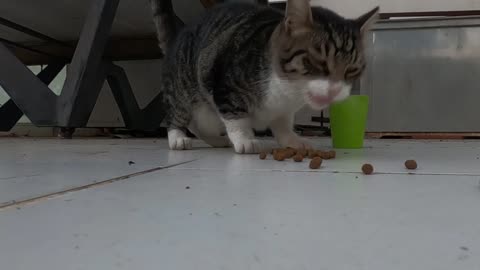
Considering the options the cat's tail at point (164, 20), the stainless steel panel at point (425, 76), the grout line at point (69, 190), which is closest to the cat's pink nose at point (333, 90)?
the grout line at point (69, 190)

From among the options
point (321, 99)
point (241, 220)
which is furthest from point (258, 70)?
point (241, 220)

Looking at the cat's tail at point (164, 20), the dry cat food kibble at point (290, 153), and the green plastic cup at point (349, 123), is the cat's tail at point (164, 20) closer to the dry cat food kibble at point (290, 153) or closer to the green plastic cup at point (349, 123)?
the green plastic cup at point (349, 123)

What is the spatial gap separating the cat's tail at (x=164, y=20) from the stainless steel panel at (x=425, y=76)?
1.32 meters

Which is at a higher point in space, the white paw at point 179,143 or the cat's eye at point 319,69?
the cat's eye at point 319,69

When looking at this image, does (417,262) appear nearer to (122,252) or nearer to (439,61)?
(122,252)

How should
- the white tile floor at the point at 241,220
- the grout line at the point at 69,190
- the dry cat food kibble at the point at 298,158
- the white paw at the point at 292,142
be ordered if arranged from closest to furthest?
1. the white tile floor at the point at 241,220
2. the grout line at the point at 69,190
3. the dry cat food kibble at the point at 298,158
4. the white paw at the point at 292,142

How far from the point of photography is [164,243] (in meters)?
0.42

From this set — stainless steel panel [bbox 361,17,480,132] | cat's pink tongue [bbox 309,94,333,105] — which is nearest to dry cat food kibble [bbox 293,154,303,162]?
cat's pink tongue [bbox 309,94,333,105]

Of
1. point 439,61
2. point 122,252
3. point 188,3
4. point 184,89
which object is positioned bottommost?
point 122,252

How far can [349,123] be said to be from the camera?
168cm

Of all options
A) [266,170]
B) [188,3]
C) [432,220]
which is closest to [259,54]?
[266,170]

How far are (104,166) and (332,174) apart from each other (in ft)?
1.61

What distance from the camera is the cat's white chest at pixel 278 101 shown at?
1333 millimetres

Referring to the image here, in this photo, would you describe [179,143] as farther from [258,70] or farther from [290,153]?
[290,153]
